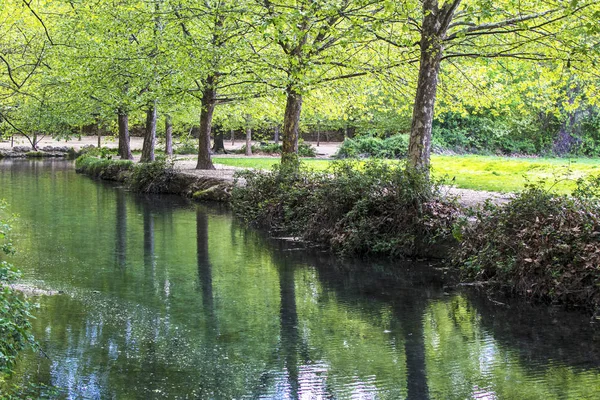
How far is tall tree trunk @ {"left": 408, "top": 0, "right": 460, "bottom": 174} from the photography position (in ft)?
45.6

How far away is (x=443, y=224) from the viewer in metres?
11.7

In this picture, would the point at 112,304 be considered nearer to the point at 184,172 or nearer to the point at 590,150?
the point at 184,172

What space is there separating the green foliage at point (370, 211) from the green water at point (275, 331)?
2.01 feet

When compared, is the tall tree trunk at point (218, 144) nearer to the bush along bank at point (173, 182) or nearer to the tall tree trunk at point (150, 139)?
the tall tree trunk at point (150, 139)

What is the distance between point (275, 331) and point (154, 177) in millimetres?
15888

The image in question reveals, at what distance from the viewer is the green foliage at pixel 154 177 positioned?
909 inches

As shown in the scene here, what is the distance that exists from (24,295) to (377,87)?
1442cm

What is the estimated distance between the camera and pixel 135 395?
598cm

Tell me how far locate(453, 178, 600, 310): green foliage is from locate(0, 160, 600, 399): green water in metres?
0.38

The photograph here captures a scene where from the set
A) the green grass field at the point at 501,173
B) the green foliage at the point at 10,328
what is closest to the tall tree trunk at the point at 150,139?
the green grass field at the point at 501,173

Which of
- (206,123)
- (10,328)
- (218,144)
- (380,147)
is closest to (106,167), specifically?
(206,123)

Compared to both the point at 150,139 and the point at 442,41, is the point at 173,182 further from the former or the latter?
the point at 442,41

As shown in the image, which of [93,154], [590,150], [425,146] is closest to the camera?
[425,146]

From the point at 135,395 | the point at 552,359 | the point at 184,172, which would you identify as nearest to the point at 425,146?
the point at 552,359
